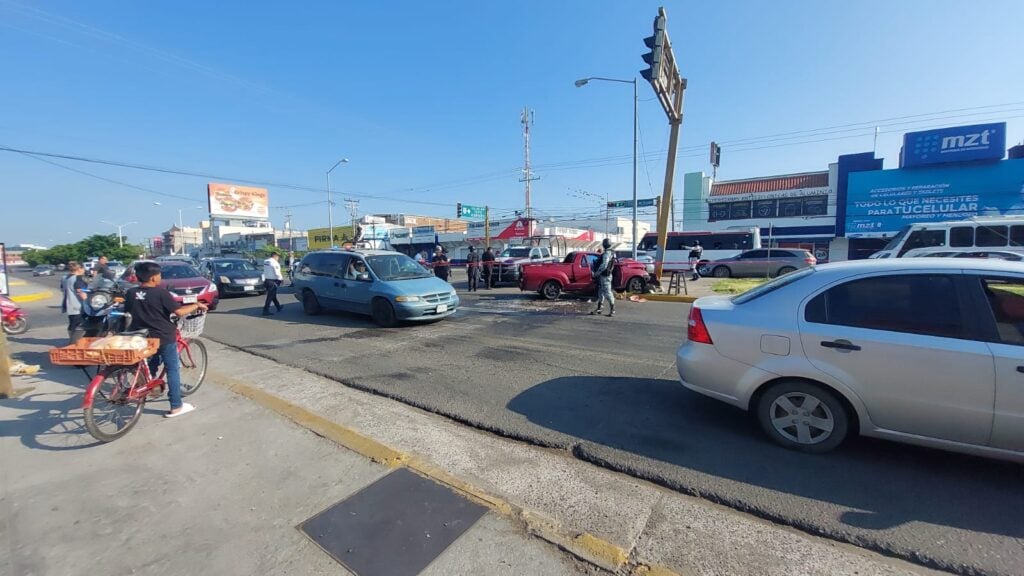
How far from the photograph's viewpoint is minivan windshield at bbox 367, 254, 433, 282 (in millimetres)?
9203

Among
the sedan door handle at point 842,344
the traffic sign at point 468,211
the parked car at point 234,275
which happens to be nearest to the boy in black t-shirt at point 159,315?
the sedan door handle at point 842,344

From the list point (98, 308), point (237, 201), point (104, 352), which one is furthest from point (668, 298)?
point (237, 201)

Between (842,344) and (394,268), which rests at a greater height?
(394,268)

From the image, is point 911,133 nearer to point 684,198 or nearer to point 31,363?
point 684,198

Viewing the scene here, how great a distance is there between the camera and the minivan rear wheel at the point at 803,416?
321 centimetres

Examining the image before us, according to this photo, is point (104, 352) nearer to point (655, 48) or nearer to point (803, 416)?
point (803, 416)

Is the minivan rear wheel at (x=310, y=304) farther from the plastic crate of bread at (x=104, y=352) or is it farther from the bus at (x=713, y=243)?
the bus at (x=713, y=243)

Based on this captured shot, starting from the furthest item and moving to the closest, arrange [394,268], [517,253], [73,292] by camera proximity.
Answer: [517,253] → [394,268] → [73,292]

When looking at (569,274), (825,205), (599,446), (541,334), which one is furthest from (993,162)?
(599,446)

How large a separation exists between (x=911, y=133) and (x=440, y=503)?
42517 mm

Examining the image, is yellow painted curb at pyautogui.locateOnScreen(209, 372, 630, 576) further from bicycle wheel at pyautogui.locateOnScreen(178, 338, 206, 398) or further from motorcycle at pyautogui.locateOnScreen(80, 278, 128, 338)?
motorcycle at pyautogui.locateOnScreen(80, 278, 128, 338)

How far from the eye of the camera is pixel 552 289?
43.8ft

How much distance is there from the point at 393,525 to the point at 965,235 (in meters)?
17.3

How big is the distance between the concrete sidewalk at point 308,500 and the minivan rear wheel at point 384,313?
4.49 metres
